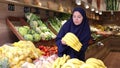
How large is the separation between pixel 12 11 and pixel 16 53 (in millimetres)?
2286

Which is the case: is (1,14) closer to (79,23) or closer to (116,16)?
(79,23)

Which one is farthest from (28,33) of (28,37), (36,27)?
(36,27)

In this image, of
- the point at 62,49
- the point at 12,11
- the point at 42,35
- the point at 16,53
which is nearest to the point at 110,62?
the point at 42,35

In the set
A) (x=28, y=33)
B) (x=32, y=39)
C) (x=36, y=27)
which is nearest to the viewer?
(x=32, y=39)

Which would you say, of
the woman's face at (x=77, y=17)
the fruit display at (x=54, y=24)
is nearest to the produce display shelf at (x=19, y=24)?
the fruit display at (x=54, y=24)

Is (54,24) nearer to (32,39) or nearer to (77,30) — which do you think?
(32,39)

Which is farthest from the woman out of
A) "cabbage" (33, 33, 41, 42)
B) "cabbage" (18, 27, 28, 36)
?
"cabbage" (33, 33, 41, 42)

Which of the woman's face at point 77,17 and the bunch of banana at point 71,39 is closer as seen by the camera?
the bunch of banana at point 71,39

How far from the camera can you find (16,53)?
271 cm

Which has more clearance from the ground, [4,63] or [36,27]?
[4,63]

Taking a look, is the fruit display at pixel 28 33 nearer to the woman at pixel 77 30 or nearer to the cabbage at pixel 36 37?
the cabbage at pixel 36 37

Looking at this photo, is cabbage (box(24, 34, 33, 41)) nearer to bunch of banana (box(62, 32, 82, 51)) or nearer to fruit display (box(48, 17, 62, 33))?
fruit display (box(48, 17, 62, 33))

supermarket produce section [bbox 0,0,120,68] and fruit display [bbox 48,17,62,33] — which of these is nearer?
supermarket produce section [bbox 0,0,120,68]

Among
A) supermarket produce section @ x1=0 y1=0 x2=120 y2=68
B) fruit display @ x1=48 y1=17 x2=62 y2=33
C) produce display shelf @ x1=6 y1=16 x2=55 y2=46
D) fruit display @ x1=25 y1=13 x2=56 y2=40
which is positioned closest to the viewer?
supermarket produce section @ x1=0 y1=0 x2=120 y2=68
